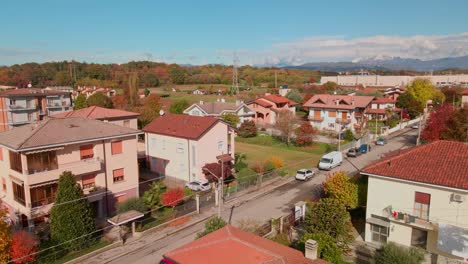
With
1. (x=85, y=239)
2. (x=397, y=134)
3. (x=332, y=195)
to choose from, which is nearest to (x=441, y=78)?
(x=397, y=134)

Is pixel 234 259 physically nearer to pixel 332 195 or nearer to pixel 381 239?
pixel 381 239

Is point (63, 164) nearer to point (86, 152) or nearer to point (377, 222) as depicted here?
point (86, 152)

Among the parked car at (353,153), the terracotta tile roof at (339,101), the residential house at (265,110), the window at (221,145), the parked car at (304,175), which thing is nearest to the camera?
the parked car at (304,175)

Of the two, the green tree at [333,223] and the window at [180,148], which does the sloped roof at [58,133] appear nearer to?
the window at [180,148]

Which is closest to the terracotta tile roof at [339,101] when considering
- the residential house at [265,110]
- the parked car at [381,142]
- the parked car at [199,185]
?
the residential house at [265,110]

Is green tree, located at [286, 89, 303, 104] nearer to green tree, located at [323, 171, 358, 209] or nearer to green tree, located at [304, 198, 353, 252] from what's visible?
green tree, located at [323, 171, 358, 209]

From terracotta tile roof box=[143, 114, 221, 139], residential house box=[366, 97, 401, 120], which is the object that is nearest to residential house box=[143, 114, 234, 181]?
terracotta tile roof box=[143, 114, 221, 139]
